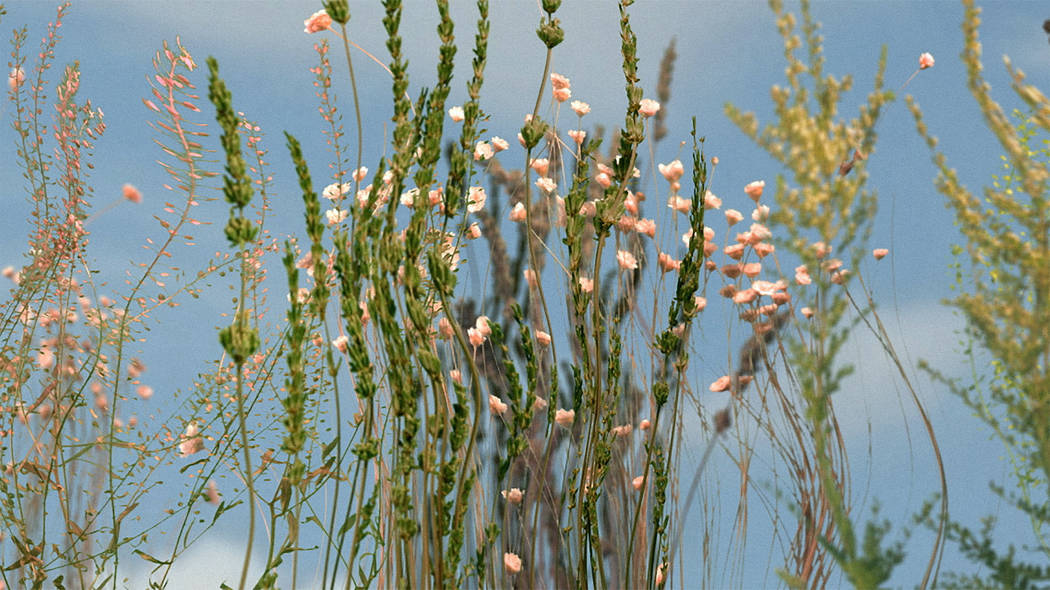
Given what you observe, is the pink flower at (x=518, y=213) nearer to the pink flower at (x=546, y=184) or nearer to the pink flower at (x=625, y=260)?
the pink flower at (x=546, y=184)

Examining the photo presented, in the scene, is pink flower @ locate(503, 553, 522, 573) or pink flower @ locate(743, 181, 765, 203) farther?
pink flower @ locate(743, 181, 765, 203)

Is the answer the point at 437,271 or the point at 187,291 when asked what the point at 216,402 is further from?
the point at 437,271

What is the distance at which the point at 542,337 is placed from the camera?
8.13 ft

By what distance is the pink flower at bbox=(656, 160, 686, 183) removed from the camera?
2.61m

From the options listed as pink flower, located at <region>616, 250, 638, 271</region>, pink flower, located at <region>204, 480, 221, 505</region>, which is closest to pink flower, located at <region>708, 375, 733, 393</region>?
pink flower, located at <region>616, 250, 638, 271</region>

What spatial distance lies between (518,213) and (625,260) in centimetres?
34

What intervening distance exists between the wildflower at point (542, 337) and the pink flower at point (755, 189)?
0.74m

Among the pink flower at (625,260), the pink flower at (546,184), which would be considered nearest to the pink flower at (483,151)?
the pink flower at (546,184)

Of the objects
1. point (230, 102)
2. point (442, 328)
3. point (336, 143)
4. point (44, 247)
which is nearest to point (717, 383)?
point (442, 328)

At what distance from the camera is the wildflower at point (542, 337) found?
8.09ft

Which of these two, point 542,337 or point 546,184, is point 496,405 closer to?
point 542,337

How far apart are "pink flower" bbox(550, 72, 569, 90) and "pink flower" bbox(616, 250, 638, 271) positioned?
522mm

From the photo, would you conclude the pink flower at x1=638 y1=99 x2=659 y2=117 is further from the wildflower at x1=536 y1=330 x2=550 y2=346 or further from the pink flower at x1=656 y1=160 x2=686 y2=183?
the wildflower at x1=536 y1=330 x2=550 y2=346

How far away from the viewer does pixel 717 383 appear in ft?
8.22
